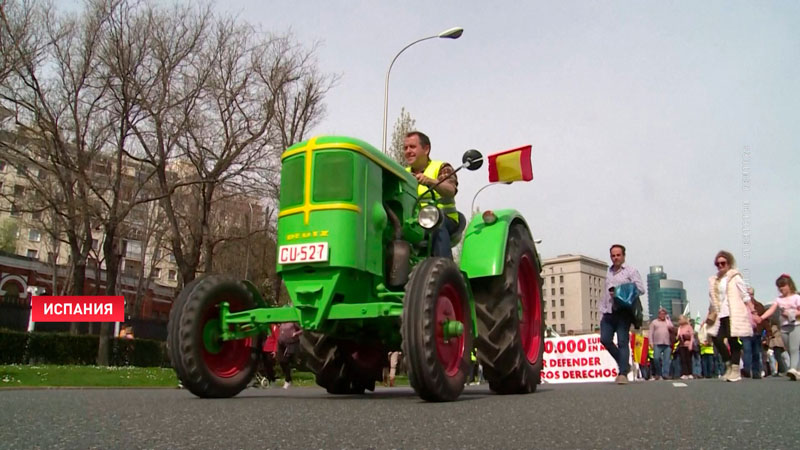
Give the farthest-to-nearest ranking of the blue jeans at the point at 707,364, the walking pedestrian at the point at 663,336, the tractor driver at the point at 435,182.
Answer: the blue jeans at the point at 707,364
the walking pedestrian at the point at 663,336
the tractor driver at the point at 435,182

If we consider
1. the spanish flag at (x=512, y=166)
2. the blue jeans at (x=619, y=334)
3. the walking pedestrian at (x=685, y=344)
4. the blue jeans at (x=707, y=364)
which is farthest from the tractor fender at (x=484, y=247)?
the blue jeans at (x=707, y=364)

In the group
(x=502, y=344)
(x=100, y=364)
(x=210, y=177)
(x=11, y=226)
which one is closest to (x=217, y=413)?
(x=502, y=344)

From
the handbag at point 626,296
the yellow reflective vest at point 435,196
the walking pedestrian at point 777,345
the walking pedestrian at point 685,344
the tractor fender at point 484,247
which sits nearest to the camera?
the tractor fender at point 484,247

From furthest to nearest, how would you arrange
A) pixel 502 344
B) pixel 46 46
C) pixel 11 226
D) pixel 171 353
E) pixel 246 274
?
pixel 11 226, pixel 246 274, pixel 46 46, pixel 502 344, pixel 171 353

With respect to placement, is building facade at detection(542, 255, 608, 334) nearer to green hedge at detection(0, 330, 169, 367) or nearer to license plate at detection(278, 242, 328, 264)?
green hedge at detection(0, 330, 169, 367)

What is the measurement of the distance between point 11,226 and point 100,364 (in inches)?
1653

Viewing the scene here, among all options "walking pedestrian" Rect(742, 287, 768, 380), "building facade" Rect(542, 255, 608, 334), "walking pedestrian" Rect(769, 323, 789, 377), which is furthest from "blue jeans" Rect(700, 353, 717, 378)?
"building facade" Rect(542, 255, 608, 334)

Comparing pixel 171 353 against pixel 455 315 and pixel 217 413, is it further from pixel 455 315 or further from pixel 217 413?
pixel 455 315

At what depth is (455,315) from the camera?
4840 mm

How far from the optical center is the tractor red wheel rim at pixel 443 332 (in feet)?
14.8

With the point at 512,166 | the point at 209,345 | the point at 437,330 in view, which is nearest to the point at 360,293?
the point at 437,330
